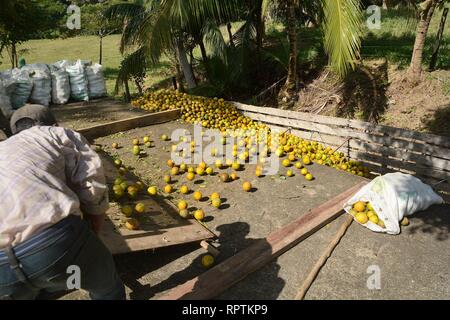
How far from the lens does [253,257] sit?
366cm

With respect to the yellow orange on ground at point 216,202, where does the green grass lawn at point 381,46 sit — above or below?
above

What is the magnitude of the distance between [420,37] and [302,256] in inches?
307

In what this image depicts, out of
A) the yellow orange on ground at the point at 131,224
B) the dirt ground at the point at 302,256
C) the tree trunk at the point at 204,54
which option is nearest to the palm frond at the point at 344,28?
the dirt ground at the point at 302,256

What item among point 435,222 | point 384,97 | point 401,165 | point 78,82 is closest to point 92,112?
point 78,82

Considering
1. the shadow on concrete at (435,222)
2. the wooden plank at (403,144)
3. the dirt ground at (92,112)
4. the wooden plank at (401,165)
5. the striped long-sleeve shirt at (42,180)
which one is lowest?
the shadow on concrete at (435,222)

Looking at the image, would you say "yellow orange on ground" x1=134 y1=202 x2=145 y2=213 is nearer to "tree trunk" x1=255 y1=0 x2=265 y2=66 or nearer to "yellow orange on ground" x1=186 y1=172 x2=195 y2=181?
"yellow orange on ground" x1=186 y1=172 x2=195 y2=181

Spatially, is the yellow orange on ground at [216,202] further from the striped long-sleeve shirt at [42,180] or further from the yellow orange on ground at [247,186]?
the striped long-sleeve shirt at [42,180]

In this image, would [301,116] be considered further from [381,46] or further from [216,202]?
[381,46]

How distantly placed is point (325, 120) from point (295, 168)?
1976 millimetres

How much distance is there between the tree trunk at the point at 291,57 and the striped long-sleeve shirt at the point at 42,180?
809 cm

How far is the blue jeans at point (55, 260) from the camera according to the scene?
6.81 feet

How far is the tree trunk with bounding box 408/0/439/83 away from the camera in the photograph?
8289 mm

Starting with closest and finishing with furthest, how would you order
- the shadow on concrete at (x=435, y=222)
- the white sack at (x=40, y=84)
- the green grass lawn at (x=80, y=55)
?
the shadow on concrete at (x=435, y=222) → the white sack at (x=40, y=84) → the green grass lawn at (x=80, y=55)

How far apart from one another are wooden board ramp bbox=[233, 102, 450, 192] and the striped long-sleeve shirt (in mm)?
5885
